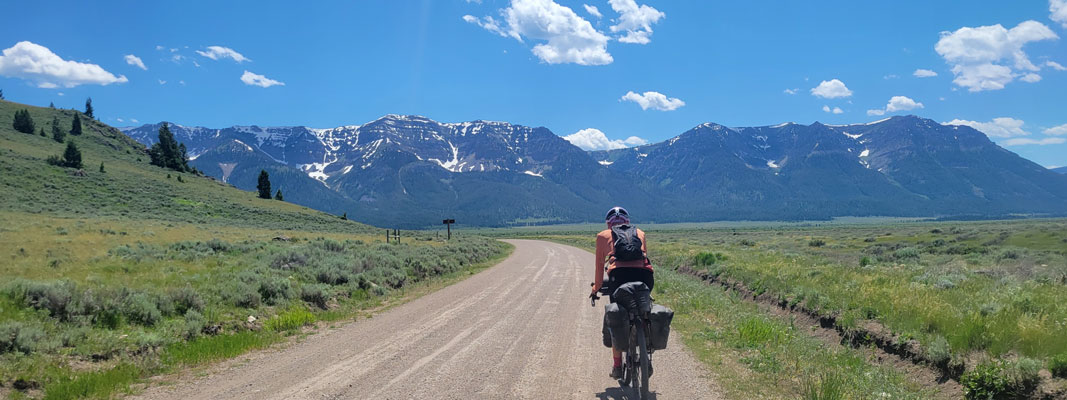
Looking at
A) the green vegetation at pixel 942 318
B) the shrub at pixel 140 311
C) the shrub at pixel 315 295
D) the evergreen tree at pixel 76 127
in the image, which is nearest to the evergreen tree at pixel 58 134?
the evergreen tree at pixel 76 127

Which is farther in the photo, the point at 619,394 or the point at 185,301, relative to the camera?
the point at 185,301

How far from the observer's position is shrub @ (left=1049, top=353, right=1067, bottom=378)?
6.22 metres

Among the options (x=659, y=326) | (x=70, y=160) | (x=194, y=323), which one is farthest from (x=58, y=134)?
(x=659, y=326)

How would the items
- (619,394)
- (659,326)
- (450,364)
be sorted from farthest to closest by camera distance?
(450,364)
(619,394)
(659,326)

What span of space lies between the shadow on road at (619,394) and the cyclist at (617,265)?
0.17 m

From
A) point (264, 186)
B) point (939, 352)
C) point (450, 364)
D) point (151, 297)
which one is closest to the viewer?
point (450, 364)

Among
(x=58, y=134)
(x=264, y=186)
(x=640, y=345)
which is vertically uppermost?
(x=58, y=134)

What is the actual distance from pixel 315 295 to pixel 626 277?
10.5 meters

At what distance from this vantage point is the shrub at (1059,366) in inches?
245

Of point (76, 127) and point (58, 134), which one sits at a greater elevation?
point (76, 127)

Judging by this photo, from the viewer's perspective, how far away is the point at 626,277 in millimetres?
6246

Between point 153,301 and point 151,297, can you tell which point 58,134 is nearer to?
point 151,297

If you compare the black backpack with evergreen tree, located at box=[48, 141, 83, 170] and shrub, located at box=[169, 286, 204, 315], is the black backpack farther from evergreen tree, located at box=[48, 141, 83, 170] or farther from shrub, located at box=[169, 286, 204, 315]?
evergreen tree, located at box=[48, 141, 83, 170]

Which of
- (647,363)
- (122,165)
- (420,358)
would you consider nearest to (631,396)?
(647,363)
